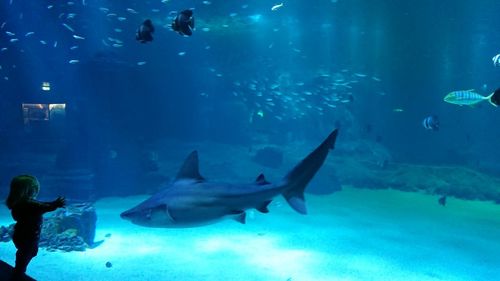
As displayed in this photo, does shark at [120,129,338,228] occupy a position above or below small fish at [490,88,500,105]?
below

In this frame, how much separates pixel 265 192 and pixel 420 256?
805cm

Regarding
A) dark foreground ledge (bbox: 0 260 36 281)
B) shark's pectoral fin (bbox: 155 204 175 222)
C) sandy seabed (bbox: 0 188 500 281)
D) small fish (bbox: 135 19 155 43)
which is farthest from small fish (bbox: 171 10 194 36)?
sandy seabed (bbox: 0 188 500 281)

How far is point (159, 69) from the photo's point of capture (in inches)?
1161

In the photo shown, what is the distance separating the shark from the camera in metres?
3.69

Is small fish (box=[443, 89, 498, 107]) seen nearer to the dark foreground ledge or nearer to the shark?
the shark

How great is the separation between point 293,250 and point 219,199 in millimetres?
6499

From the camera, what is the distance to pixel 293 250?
9.60 m

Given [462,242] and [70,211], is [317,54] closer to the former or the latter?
[462,242]

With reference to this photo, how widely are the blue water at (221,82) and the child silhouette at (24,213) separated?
1107 cm

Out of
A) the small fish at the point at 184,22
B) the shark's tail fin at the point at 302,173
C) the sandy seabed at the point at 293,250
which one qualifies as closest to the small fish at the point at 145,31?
the small fish at the point at 184,22

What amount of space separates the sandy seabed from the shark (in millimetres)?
3912

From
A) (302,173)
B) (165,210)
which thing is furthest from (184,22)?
(302,173)

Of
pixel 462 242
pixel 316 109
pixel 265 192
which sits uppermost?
pixel 316 109

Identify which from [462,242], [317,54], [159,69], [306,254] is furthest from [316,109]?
[306,254]
